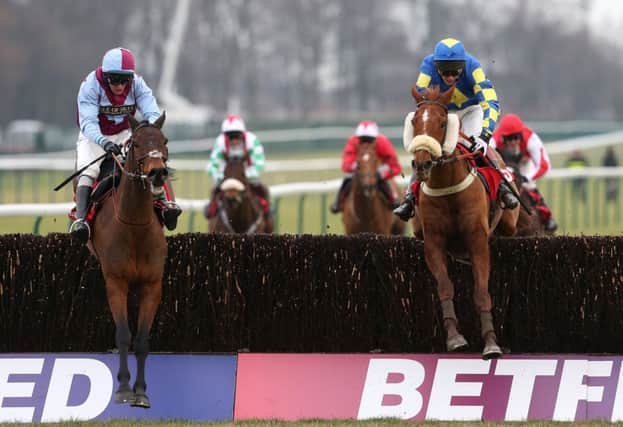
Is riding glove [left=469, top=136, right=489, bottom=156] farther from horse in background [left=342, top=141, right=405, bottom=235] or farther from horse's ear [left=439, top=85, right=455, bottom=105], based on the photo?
horse in background [left=342, top=141, right=405, bottom=235]

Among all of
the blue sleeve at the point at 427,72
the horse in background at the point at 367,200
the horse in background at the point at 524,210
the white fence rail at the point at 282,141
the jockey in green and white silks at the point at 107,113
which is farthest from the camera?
the white fence rail at the point at 282,141

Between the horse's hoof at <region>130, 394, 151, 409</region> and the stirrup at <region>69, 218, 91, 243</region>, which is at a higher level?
the stirrup at <region>69, 218, 91, 243</region>

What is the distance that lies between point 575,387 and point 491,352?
1.63 ft

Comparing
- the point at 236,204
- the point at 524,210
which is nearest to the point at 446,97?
the point at 524,210

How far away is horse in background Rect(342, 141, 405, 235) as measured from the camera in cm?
1431

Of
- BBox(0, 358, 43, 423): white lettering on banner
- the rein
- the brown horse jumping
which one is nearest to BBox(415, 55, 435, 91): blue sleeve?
the rein

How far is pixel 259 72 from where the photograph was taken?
215 ft

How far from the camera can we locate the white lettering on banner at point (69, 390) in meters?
7.89

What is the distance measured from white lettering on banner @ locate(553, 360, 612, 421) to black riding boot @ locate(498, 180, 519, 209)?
1361 millimetres

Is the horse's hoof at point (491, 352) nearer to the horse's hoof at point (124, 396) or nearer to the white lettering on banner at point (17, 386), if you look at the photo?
the horse's hoof at point (124, 396)

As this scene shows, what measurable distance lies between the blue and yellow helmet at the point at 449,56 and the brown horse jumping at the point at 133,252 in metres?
1.96

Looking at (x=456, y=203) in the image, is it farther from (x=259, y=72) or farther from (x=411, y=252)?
(x=259, y=72)

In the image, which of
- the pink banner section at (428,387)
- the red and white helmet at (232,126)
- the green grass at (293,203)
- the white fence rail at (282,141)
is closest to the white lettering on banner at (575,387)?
the pink banner section at (428,387)

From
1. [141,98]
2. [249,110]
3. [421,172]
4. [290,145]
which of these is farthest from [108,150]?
[249,110]
